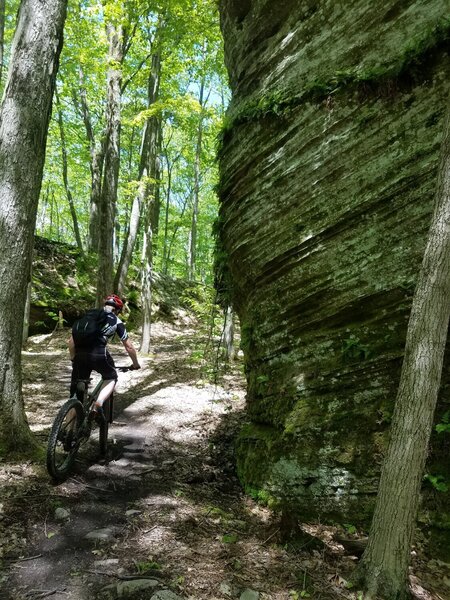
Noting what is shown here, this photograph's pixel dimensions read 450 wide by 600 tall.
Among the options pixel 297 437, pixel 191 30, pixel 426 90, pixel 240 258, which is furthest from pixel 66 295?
pixel 426 90

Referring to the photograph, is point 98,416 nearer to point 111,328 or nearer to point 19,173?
point 111,328

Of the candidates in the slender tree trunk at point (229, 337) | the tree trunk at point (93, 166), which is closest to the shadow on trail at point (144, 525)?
the slender tree trunk at point (229, 337)

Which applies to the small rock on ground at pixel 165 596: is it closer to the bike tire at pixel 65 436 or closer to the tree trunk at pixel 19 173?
the bike tire at pixel 65 436

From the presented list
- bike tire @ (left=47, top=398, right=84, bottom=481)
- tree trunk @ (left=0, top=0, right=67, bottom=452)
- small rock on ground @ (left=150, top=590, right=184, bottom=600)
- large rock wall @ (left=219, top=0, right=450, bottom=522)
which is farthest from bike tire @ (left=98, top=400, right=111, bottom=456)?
small rock on ground @ (left=150, top=590, right=184, bottom=600)

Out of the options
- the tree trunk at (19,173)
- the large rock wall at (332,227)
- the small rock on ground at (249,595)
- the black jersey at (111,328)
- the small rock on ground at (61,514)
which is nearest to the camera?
the small rock on ground at (249,595)

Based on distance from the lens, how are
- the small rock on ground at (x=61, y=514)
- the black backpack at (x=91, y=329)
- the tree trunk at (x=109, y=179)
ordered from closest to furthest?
the small rock on ground at (x=61, y=514) → the black backpack at (x=91, y=329) → the tree trunk at (x=109, y=179)

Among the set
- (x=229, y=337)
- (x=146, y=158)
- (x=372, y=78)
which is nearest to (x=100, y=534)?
(x=372, y=78)

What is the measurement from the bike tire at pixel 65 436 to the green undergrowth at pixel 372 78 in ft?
15.7

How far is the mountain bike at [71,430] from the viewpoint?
444cm

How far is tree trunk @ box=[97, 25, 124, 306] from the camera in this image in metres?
11.4

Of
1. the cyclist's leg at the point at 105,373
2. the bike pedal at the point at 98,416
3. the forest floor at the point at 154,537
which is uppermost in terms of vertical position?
the cyclist's leg at the point at 105,373

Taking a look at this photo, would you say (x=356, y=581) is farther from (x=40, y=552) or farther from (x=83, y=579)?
(x=40, y=552)

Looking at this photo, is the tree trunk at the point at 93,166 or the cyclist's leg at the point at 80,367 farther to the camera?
the tree trunk at the point at 93,166

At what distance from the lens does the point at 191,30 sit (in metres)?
11.4
